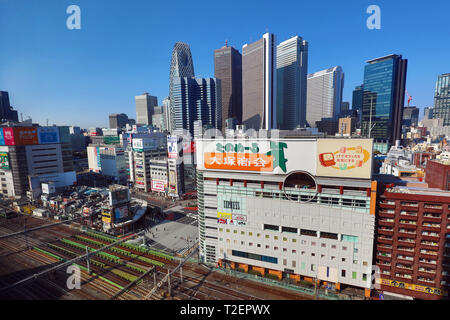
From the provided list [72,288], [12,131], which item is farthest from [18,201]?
[72,288]

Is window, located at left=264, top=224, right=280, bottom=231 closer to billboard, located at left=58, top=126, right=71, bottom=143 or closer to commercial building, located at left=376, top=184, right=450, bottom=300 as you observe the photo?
commercial building, located at left=376, top=184, right=450, bottom=300

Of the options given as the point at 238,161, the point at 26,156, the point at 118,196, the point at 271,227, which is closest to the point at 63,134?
the point at 26,156

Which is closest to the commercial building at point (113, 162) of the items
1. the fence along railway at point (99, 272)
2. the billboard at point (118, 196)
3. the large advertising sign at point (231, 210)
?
the fence along railway at point (99, 272)

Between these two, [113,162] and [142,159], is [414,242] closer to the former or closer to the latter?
[142,159]

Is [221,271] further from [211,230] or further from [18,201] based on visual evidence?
[18,201]

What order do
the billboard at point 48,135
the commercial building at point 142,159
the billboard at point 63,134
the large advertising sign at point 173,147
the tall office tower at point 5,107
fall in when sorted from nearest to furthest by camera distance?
the large advertising sign at point 173,147, the billboard at point 48,135, the commercial building at point 142,159, the billboard at point 63,134, the tall office tower at point 5,107

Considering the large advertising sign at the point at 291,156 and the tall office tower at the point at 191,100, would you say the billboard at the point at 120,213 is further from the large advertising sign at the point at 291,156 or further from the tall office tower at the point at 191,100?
the tall office tower at the point at 191,100
